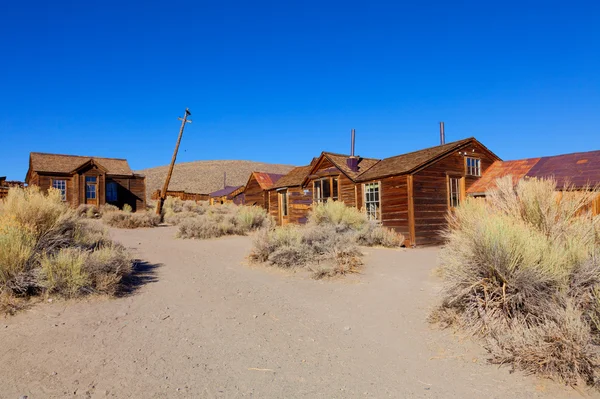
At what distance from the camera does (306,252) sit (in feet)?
26.9

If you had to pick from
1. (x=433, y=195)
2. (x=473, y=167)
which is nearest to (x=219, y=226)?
(x=433, y=195)

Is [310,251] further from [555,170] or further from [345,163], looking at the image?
[555,170]

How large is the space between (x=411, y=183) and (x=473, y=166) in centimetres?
351

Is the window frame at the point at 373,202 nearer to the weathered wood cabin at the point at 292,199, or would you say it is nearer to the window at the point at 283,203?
the weathered wood cabin at the point at 292,199

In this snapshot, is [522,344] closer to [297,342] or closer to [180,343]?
[297,342]

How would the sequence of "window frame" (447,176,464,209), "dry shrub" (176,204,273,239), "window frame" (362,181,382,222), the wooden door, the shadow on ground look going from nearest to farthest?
1. the shadow on ground
2. "dry shrub" (176,204,273,239)
3. "window frame" (447,176,464,209)
4. "window frame" (362,181,382,222)
5. the wooden door

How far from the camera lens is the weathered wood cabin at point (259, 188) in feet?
77.8

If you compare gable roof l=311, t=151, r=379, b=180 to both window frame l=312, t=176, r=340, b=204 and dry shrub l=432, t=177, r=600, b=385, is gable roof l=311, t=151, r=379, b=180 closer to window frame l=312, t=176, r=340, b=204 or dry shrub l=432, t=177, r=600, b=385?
window frame l=312, t=176, r=340, b=204

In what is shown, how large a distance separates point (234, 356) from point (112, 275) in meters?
3.04

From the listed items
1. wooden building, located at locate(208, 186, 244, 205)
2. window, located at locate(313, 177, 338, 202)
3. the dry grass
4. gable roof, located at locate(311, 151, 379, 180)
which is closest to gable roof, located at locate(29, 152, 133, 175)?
wooden building, located at locate(208, 186, 244, 205)

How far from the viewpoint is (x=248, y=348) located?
13.0 ft

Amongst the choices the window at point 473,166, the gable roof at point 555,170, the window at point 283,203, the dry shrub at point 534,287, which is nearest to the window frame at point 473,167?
the window at point 473,166

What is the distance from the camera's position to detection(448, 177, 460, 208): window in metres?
13.4

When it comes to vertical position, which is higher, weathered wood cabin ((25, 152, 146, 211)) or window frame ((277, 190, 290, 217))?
weathered wood cabin ((25, 152, 146, 211))
